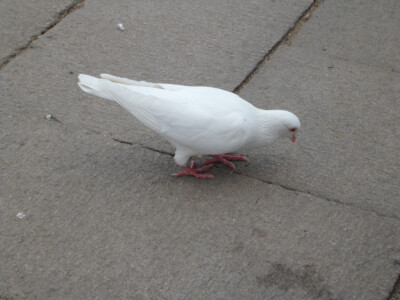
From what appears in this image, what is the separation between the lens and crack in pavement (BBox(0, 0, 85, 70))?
472 cm

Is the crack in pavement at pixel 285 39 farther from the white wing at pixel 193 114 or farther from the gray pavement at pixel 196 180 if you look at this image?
the white wing at pixel 193 114

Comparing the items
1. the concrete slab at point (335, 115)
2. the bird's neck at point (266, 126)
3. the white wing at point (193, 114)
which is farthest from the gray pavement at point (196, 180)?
→ the white wing at point (193, 114)

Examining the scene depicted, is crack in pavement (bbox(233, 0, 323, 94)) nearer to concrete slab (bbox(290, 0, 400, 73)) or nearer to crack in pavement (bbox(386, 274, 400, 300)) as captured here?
concrete slab (bbox(290, 0, 400, 73))

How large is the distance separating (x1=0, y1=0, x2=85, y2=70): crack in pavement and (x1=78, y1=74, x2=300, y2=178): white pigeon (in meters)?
1.44

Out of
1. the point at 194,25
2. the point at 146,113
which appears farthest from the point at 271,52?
the point at 146,113

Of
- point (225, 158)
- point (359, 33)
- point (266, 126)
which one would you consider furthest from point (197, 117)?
point (359, 33)

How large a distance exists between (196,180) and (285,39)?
7.17 ft

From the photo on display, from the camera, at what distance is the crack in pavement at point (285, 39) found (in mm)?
4684

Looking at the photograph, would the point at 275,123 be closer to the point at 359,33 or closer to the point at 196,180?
the point at 196,180

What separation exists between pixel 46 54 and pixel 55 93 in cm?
61

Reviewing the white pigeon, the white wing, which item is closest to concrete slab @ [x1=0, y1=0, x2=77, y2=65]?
the white pigeon

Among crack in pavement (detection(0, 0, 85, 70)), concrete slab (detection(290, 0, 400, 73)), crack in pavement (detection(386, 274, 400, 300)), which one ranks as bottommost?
crack in pavement (detection(0, 0, 85, 70))

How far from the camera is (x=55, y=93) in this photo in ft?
14.5

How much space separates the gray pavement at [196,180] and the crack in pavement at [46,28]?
0.06 m
